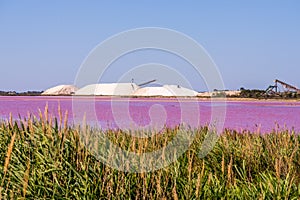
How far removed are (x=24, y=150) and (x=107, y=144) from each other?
1.31 meters

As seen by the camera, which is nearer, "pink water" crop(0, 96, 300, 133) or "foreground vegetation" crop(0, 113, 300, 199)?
"foreground vegetation" crop(0, 113, 300, 199)

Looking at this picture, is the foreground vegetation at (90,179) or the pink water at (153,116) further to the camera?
the pink water at (153,116)

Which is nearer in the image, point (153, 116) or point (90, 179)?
point (90, 179)

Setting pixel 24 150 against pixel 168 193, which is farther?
pixel 24 150

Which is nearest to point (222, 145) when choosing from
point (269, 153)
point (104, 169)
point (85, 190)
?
point (269, 153)

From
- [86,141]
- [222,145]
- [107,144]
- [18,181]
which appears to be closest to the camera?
[18,181]

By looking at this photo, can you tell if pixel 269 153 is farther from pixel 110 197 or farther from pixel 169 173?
pixel 110 197

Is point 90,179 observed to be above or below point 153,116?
below

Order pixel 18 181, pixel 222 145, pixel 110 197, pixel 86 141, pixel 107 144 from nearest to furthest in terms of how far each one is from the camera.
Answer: pixel 110 197 → pixel 18 181 → pixel 86 141 → pixel 107 144 → pixel 222 145

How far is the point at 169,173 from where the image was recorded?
17.1 ft

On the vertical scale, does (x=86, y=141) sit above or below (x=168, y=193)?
above

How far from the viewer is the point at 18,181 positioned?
500cm

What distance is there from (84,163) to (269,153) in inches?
117

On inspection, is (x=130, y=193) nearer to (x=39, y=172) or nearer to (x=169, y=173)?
(x=169, y=173)
